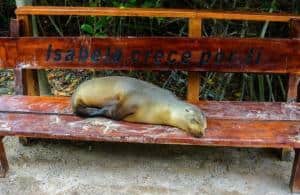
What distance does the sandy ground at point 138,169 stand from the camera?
3572mm

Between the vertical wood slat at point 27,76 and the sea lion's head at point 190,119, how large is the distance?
144 centimetres

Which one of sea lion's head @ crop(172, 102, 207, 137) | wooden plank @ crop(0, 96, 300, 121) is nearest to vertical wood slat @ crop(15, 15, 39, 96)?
wooden plank @ crop(0, 96, 300, 121)

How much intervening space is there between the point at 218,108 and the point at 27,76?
5.39 ft

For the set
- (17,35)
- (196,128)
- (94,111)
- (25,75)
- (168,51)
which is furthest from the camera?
(25,75)

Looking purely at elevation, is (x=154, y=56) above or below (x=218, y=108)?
above

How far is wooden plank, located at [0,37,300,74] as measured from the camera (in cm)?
386

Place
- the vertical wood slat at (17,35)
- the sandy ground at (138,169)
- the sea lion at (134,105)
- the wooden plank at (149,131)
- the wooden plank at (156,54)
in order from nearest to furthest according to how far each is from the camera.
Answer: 1. the wooden plank at (149,131)
2. the sea lion at (134,105)
3. the sandy ground at (138,169)
4. the wooden plank at (156,54)
5. the vertical wood slat at (17,35)

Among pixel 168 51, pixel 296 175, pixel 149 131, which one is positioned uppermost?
pixel 168 51

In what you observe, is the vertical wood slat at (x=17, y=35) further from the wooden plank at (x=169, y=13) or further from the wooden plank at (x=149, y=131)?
the wooden plank at (x=149, y=131)

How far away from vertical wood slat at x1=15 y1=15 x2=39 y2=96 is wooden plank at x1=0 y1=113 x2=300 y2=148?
23.9 inches

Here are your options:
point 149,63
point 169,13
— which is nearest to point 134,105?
point 149,63

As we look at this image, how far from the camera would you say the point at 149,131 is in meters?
3.36

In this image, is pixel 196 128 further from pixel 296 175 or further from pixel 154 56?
pixel 154 56

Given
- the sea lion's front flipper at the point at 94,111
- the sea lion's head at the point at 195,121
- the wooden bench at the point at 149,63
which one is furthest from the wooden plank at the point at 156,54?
the sea lion's head at the point at 195,121
